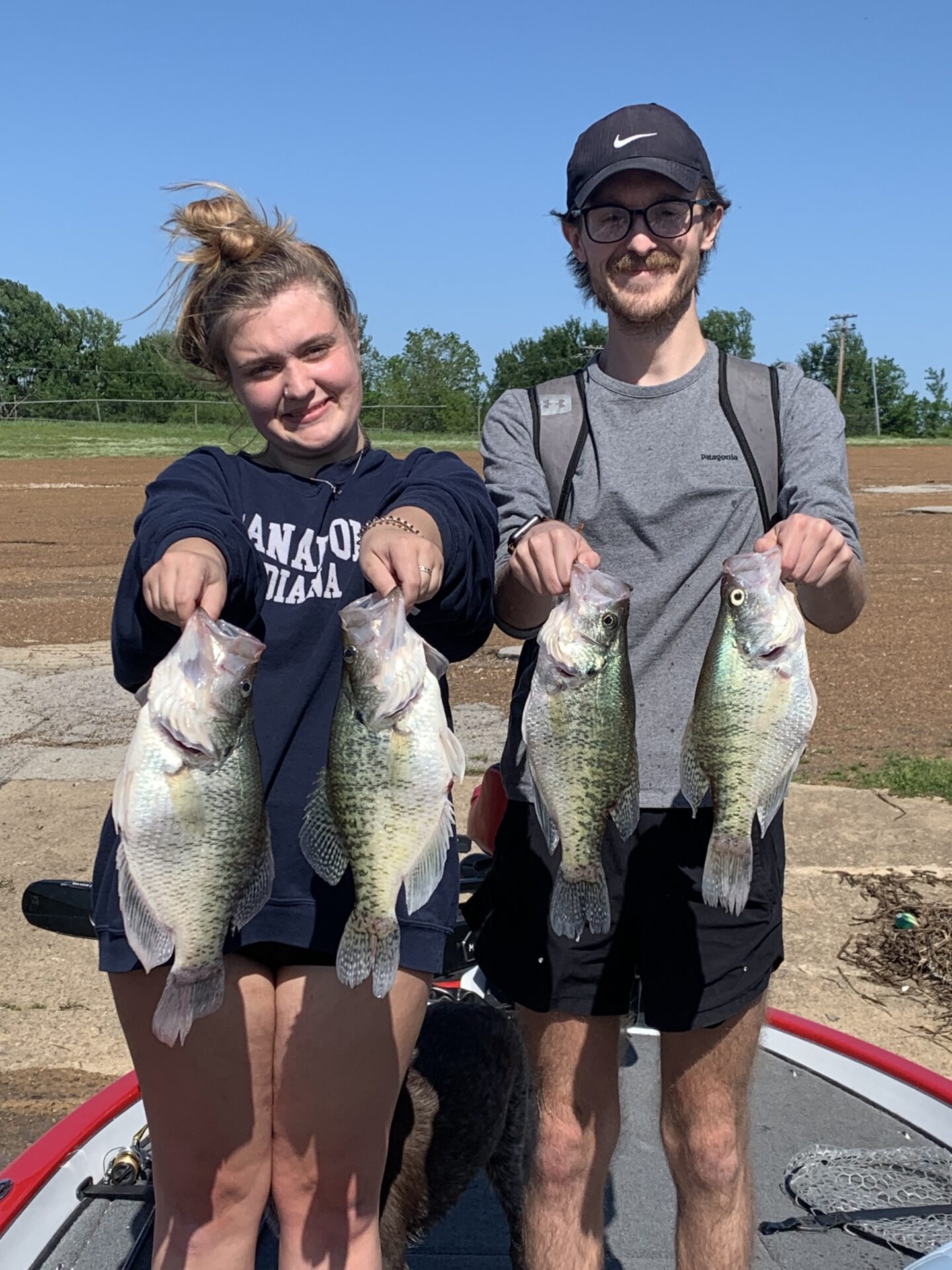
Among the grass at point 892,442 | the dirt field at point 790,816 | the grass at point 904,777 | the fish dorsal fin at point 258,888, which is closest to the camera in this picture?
the fish dorsal fin at point 258,888

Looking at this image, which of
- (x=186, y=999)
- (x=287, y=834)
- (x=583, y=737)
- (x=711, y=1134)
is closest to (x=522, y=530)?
(x=583, y=737)

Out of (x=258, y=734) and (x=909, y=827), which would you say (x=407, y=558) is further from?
(x=909, y=827)

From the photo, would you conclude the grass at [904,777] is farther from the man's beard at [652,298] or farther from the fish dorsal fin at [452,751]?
the fish dorsal fin at [452,751]

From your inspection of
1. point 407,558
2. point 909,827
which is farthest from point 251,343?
point 909,827

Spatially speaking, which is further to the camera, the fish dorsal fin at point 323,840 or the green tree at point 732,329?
the green tree at point 732,329

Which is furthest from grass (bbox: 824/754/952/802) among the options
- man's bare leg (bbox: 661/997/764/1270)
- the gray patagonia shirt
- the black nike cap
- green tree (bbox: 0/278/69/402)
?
green tree (bbox: 0/278/69/402)

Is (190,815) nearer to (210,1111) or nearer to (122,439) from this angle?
(210,1111)

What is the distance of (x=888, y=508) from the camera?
2522 cm

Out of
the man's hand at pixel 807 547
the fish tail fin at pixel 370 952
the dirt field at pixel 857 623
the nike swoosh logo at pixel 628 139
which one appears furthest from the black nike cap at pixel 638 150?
the dirt field at pixel 857 623

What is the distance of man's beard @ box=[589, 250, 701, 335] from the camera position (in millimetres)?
2969

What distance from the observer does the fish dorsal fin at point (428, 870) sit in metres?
2.48

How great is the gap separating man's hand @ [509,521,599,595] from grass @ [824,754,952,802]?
19.0 feet

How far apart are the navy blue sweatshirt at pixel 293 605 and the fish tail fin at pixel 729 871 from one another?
1.88 feet

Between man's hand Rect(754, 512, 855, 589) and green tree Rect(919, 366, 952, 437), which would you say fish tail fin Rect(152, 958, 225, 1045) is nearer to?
man's hand Rect(754, 512, 855, 589)
